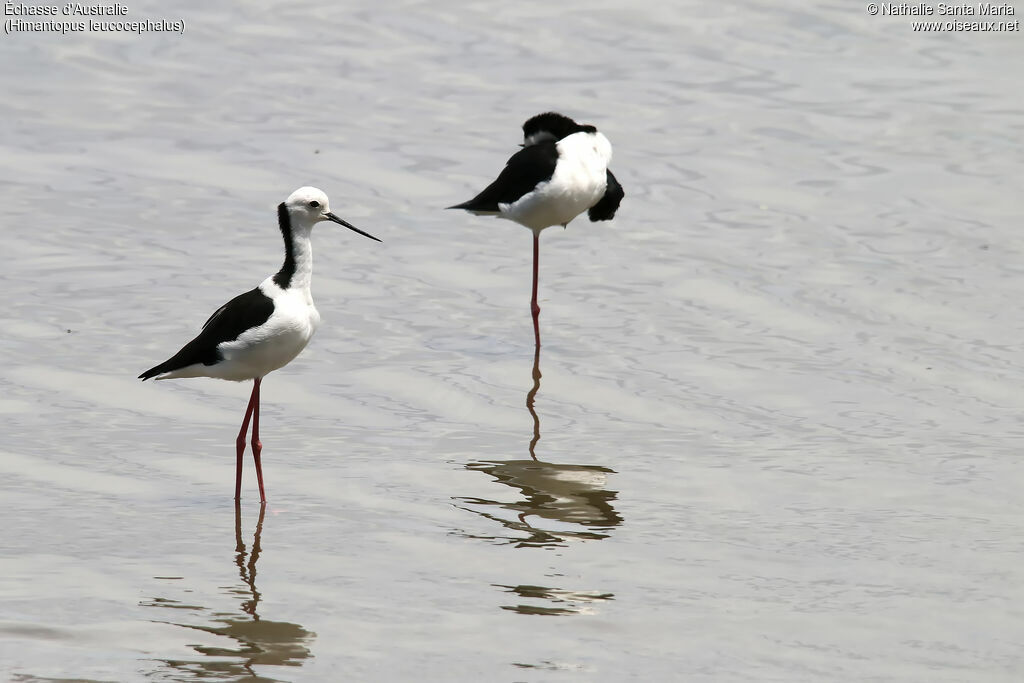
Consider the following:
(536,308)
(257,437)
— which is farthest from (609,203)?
(257,437)

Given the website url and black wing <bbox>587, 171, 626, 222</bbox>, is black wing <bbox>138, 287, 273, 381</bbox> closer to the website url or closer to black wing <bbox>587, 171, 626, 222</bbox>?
black wing <bbox>587, 171, 626, 222</bbox>

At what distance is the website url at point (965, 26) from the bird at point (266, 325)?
12955mm

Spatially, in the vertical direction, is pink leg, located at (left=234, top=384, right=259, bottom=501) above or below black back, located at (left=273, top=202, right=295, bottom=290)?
below

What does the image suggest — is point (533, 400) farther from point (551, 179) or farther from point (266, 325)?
point (266, 325)

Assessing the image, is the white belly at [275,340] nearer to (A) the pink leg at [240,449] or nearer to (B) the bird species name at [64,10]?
(A) the pink leg at [240,449]

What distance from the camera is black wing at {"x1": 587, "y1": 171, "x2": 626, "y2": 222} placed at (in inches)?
465

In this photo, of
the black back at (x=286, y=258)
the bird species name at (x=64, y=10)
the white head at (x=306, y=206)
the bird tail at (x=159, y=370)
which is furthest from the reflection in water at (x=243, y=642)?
the bird species name at (x=64, y=10)

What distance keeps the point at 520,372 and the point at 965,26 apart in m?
11.1

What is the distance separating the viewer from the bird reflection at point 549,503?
7566 millimetres

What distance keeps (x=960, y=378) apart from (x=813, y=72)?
8162 mm

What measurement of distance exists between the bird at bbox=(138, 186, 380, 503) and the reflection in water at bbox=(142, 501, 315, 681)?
121 cm

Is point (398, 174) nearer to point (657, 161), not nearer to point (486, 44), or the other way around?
point (657, 161)

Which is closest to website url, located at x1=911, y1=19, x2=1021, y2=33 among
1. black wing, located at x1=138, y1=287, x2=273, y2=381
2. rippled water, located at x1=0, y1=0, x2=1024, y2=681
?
rippled water, located at x1=0, y1=0, x2=1024, y2=681

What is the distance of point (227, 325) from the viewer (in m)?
7.70
